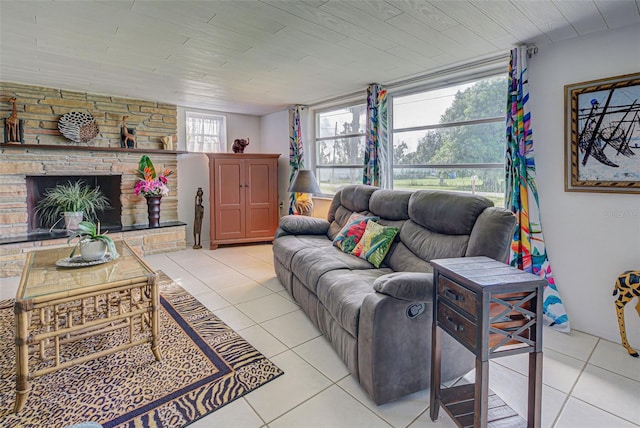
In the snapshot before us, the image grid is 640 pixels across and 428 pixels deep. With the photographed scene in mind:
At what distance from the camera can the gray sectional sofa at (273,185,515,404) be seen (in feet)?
5.62

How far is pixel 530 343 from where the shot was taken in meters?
1.37

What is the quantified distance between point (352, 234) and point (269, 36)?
70.7 inches

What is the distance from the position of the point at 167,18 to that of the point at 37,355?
243 cm

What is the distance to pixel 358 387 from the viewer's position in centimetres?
189

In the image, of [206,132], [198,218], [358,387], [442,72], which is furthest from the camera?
[206,132]

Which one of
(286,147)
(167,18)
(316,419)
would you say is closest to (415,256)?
(316,419)

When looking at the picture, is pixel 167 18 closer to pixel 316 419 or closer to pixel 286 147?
pixel 316 419

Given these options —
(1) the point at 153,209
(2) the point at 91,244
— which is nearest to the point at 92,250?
(2) the point at 91,244

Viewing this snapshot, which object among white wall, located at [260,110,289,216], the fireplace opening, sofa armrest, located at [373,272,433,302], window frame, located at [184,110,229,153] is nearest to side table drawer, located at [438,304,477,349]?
sofa armrest, located at [373,272,433,302]

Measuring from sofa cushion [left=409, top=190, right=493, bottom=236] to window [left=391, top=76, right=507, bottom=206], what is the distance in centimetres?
86

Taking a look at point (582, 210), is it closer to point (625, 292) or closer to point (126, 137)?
point (625, 292)

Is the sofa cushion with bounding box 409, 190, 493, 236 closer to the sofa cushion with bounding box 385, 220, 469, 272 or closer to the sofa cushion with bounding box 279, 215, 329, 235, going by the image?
the sofa cushion with bounding box 385, 220, 469, 272

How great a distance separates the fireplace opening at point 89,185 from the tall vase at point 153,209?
43cm

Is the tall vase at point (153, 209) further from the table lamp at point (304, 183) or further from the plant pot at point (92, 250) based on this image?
the plant pot at point (92, 250)
